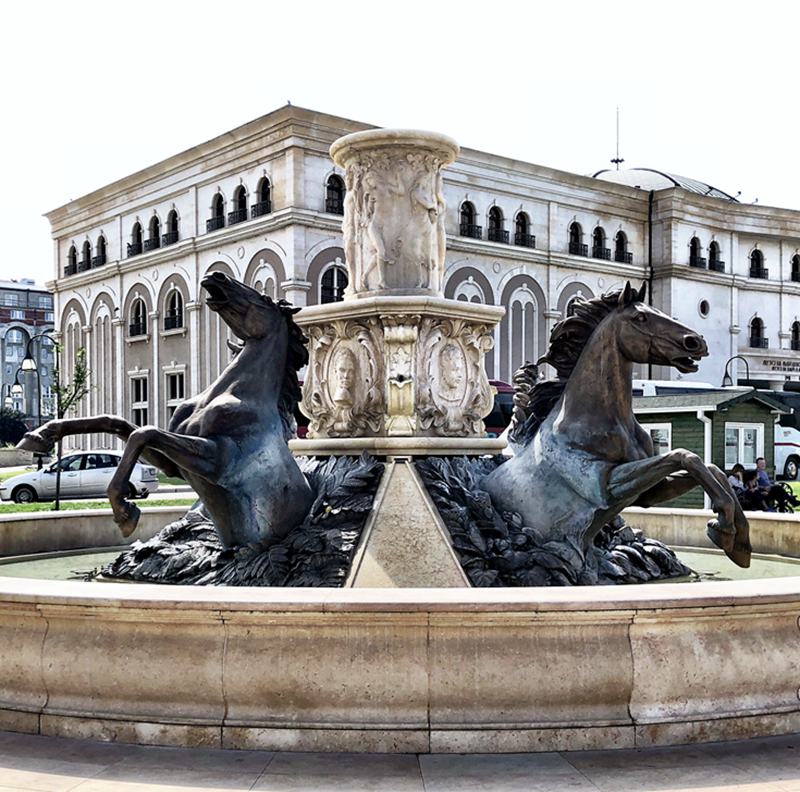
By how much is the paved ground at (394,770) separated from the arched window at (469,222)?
44.6 metres

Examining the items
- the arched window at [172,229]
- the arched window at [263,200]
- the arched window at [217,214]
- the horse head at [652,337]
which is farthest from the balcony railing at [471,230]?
the horse head at [652,337]

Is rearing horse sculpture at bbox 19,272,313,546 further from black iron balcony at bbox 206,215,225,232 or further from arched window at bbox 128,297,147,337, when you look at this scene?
arched window at bbox 128,297,147,337

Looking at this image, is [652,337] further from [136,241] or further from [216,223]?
[136,241]

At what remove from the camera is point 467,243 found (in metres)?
48.0

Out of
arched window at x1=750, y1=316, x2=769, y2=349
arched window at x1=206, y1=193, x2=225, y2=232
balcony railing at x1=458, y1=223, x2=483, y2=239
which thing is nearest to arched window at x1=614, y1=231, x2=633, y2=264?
balcony railing at x1=458, y1=223, x2=483, y2=239

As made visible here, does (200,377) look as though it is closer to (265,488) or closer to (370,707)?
(265,488)

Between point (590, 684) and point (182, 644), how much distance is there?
1875mm

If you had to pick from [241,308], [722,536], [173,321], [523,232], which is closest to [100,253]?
[173,321]

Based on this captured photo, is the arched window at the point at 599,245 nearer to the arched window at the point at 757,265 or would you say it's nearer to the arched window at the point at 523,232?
the arched window at the point at 523,232

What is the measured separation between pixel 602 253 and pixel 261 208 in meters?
19.8

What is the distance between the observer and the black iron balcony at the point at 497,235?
49312 mm

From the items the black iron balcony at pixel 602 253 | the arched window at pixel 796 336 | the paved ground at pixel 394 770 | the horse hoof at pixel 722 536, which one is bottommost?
the paved ground at pixel 394 770

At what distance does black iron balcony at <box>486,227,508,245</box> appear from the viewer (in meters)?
49.3

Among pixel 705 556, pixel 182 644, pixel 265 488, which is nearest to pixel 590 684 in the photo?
pixel 182 644
